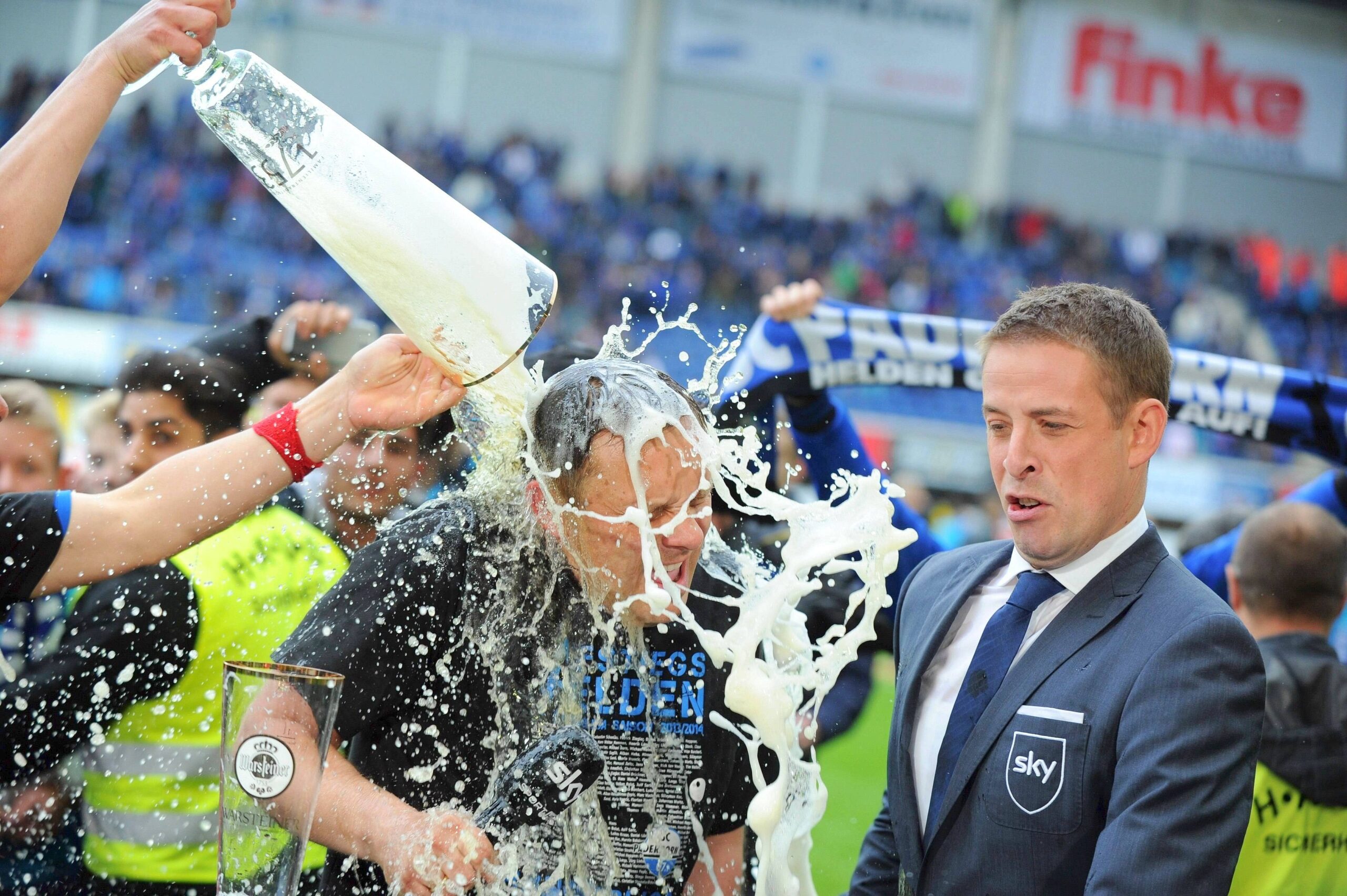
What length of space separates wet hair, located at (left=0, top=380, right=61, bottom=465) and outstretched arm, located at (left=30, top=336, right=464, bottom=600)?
5.56 ft

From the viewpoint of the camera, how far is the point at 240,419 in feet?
10.6

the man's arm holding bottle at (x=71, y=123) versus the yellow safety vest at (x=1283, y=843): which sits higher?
the man's arm holding bottle at (x=71, y=123)

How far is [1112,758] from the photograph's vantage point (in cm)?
176

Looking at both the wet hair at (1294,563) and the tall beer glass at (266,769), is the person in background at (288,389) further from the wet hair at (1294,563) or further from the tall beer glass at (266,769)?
the wet hair at (1294,563)

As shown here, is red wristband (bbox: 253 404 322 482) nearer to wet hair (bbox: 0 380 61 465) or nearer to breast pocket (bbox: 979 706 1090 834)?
breast pocket (bbox: 979 706 1090 834)

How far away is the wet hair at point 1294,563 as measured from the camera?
3.11m

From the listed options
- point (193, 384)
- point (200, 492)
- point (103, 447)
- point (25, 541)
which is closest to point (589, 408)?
point (200, 492)

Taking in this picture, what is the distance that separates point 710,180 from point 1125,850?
23889mm

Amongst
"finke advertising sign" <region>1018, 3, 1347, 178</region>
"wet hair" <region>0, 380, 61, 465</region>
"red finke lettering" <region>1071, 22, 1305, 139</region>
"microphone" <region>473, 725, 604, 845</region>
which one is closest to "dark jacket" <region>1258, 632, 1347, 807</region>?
"microphone" <region>473, 725, 604, 845</region>

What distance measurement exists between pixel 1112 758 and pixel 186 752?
1871mm

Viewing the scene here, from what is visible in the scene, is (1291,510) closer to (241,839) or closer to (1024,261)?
(241,839)

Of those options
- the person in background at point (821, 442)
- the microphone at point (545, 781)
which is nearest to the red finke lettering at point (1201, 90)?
the person in background at point (821, 442)

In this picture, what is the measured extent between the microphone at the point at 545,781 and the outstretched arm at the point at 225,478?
729mm

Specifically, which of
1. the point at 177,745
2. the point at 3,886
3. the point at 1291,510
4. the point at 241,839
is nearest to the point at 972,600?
the point at 241,839
